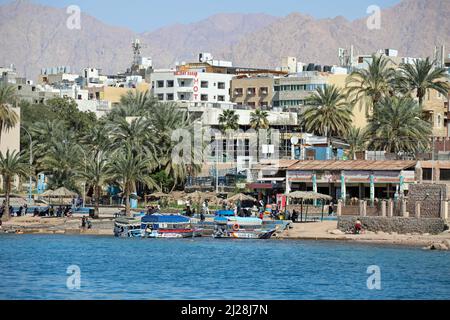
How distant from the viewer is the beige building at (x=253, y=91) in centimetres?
16388

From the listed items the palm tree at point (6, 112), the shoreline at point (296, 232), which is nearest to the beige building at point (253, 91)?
the palm tree at point (6, 112)

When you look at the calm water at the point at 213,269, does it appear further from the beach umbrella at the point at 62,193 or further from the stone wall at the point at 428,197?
the beach umbrella at the point at 62,193

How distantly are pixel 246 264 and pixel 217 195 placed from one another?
3877cm

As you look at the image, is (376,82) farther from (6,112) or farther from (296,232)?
(6,112)

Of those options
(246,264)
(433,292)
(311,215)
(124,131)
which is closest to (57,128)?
(124,131)

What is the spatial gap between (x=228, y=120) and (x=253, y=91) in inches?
1306

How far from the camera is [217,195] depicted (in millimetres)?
108250

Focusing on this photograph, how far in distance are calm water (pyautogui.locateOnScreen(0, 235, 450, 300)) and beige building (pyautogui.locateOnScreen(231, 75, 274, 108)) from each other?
3103 inches

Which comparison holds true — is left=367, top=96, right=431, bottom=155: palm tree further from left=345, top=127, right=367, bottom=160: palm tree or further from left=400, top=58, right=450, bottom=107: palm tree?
left=400, top=58, right=450, bottom=107: palm tree

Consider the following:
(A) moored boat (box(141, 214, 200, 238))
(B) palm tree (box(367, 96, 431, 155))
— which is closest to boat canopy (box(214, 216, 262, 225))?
(A) moored boat (box(141, 214, 200, 238))

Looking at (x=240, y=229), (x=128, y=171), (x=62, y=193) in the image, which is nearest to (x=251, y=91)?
(x=62, y=193)

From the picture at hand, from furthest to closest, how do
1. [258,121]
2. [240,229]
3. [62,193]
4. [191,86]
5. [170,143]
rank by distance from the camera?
1. [191,86]
2. [258,121]
3. [170,143]
4. [62,193]
5. [240,229]

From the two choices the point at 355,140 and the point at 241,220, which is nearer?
the point at 241,220

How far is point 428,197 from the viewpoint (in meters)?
85.3
